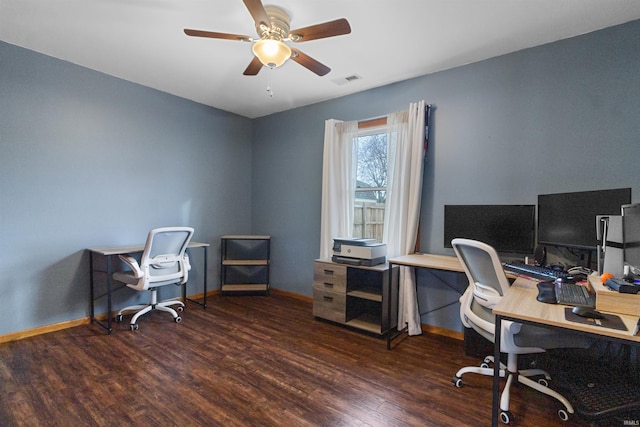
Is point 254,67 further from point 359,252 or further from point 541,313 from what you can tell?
point 541,313

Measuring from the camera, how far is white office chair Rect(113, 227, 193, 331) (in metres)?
3.00

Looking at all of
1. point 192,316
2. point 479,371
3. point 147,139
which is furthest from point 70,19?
point 479,371

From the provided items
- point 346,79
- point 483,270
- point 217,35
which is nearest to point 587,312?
point 483,270

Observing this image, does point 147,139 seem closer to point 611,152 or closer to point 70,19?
point 70,19

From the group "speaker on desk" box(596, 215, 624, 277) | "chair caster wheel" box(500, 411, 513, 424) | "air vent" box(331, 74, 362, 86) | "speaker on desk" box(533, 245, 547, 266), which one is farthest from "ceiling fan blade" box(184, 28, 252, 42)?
"chair caster wheel" box(500, 411, 513, 424)

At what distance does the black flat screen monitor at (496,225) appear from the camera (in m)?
2.46

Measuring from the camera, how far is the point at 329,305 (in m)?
3.25

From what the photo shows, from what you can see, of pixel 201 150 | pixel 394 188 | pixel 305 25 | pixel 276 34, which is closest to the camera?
pixel 276 34

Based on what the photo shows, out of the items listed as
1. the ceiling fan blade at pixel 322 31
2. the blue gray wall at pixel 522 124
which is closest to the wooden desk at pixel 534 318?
the blue gray wall at pixel 522 124

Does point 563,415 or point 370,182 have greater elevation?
point 370,182

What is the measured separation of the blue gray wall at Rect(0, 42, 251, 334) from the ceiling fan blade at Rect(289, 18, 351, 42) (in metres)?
2.46

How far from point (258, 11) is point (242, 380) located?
2.41 metres

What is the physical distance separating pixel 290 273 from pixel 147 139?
8.15 feet

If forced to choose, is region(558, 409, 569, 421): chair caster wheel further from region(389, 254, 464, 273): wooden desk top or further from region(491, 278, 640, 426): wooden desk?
region(389, 254, 464, 273): wooden desk top
